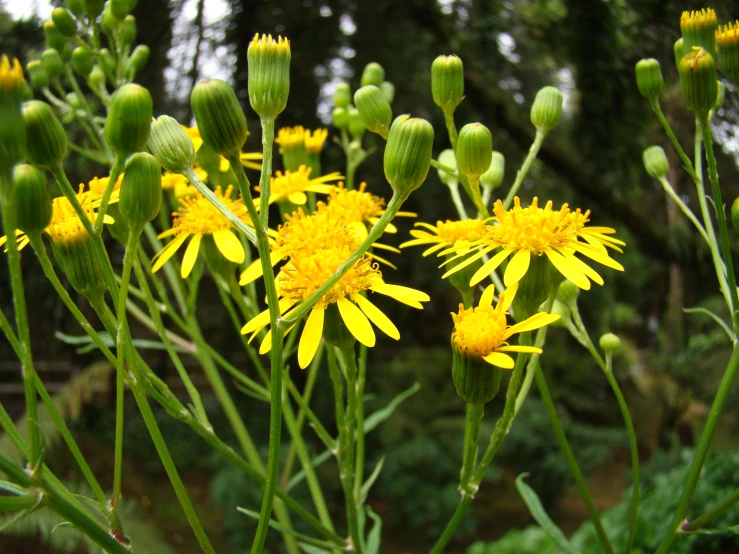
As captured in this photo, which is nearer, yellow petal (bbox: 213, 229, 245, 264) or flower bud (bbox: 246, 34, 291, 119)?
flower bud (bbox: 246, 34, 291, 119)

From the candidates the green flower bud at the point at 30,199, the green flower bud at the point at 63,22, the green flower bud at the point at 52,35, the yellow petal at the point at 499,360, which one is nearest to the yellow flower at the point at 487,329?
the yellow petal at the point at 499,360

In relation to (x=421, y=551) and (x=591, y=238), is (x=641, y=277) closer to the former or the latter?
(x=421, y=551)

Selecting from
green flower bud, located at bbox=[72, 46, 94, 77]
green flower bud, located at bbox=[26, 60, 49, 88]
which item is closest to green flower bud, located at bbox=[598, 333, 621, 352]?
green flower bud, located at bbox=[72, 46, 94, 77]

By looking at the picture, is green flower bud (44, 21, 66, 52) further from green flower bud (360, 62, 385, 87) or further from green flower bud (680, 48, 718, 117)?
green flower bud (680, 48, 718, 117)

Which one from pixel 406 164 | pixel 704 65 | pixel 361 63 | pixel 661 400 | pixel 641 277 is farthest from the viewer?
pixel 641 277

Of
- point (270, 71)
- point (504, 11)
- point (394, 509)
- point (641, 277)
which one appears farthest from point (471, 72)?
point (641, 277)

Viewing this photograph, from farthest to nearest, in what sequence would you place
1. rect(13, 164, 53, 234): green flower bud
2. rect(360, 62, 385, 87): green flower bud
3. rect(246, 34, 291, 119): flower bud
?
rect(360, 62, 385, 87): green flower bud → rect(246, 34, 291, 119): flower bud → rect(13, 164, 53, 234): green flower bud

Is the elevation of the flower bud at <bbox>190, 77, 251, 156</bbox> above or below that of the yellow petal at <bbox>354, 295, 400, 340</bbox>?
above
